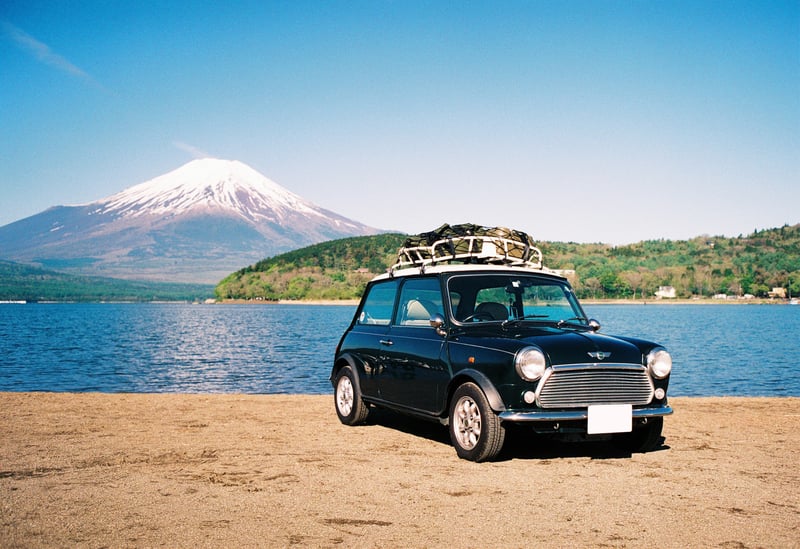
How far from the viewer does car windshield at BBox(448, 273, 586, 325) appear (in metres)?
9.17

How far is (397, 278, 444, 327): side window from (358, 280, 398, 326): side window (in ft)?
0.83

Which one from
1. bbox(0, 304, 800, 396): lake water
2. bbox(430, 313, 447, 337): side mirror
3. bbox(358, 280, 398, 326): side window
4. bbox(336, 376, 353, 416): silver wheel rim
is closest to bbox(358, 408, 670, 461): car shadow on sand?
bbox(336, 376, 353, 416): silver wheel rim

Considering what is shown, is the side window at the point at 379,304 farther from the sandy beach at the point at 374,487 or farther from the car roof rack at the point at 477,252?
the sandy beach at the point at 374,487

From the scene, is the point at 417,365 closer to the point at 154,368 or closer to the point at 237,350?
the point at 154,368

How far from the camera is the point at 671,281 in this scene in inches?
7333

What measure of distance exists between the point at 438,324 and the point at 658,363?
7.45ft

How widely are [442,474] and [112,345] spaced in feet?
149

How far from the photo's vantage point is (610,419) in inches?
311

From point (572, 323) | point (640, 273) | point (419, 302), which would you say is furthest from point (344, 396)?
point (640, 273)

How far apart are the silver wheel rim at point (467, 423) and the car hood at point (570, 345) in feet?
2.01

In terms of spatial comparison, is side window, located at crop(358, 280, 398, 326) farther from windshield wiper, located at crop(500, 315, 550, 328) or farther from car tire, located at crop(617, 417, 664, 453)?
car tire, located at crop(617, 417, 664, 453)

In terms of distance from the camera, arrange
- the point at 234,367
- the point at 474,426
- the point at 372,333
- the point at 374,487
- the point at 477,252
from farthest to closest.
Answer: the point at 234,367, the point at 372,333, the point at 477,252, the point at 474,426, the point at 374,487

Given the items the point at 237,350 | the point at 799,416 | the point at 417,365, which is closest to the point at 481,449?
the point at 417,365

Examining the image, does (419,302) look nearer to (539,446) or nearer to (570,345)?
(539,446)
